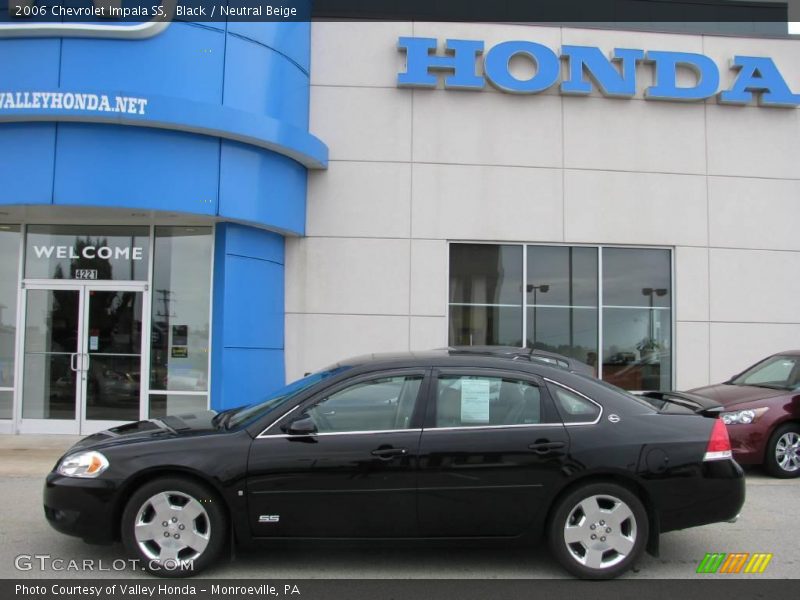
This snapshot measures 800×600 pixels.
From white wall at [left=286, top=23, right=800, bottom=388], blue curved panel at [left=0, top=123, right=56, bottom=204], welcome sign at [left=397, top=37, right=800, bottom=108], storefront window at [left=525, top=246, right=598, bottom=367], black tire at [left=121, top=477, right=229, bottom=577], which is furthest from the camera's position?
storefront window at [left=525, top=246, right=598, bottom=367]

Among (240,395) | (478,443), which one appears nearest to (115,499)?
(478,443)

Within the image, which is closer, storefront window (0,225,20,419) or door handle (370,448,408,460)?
door handle (370,448,408,460)

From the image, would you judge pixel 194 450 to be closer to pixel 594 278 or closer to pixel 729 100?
pixel 594 278

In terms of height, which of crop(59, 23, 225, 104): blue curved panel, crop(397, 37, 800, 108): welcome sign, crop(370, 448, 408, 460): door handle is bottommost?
crop(370, 448, 408, 460): door handle

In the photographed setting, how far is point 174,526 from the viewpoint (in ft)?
14.4

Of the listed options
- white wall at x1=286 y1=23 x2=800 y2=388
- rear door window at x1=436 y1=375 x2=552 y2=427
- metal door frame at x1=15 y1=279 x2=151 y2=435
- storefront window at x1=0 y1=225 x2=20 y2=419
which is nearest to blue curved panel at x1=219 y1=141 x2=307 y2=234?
white wall at x1=286 y1=23 x2=800 y2=388

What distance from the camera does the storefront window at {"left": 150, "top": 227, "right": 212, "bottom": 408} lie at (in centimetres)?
1027

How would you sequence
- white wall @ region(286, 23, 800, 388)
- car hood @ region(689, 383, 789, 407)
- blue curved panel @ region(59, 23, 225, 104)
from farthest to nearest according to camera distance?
white wall @ region(286, 23, 800, 388), blue curved panel @ region(59, 23, 225, 104), car hood @ region(689, 383, 789, 407)

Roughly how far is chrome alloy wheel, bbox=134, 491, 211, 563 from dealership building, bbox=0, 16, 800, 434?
220 inches

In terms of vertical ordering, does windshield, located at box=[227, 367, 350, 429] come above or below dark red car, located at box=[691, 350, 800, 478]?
above

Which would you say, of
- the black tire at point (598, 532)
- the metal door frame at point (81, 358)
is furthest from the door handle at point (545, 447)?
the metal door frame at point (81, 358)

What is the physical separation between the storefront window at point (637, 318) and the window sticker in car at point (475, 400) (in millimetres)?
7644

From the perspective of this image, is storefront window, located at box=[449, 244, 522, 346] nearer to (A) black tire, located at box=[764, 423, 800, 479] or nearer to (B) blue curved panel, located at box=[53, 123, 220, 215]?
(B) blue curved panel, located at box=[53, 123, 220, 215]

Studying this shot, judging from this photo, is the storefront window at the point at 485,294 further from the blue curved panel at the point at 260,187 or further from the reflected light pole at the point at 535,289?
the blue curved panel at the point at 260,187
